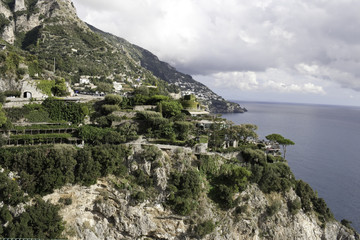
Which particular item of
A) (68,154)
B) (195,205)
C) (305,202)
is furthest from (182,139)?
(305,202)

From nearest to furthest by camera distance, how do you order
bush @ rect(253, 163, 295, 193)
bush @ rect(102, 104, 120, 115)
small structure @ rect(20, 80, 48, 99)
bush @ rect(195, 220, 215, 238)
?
bush @ rect(195, 220, 215, 238)
bush @ rect(253, 163, 295, 193)
bush @ rect(102, 104, 120, 115)
small structure @ rect(20, 80, 48, 99)

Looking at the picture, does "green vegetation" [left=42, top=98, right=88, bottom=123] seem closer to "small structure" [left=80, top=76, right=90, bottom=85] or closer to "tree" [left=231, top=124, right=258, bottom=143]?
"tree" [left=231, top=124, right=258, bottom=143]

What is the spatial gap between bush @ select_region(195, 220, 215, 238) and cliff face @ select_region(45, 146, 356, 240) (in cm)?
48

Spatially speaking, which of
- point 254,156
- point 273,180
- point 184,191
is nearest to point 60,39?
point 184,191

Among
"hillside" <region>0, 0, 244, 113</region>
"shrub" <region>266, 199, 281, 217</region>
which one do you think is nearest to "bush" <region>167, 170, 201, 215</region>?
"shrub" <region>266, 199, 281, 217</region>

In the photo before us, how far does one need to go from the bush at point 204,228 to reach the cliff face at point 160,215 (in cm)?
48

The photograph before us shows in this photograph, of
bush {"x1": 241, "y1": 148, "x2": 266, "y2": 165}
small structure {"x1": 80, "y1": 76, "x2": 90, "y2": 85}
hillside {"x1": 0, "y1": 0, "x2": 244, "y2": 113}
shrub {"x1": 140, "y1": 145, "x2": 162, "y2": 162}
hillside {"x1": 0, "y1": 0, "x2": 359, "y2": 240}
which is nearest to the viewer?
hillside {"x1": 0, "y1": 0, "x2": 359, "y2": 240}

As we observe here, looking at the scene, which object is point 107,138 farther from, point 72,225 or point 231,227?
point 231,227

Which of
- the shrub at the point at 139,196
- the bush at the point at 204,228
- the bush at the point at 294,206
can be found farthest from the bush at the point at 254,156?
the shrub at the point at 139,196

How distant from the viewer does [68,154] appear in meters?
27.8

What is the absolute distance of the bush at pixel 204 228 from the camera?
29.7m

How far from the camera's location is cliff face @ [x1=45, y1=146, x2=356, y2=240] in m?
27.8

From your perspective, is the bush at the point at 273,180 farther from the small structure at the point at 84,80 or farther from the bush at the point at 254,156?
the small structure at the point at 84,80

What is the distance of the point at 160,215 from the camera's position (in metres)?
30.0
